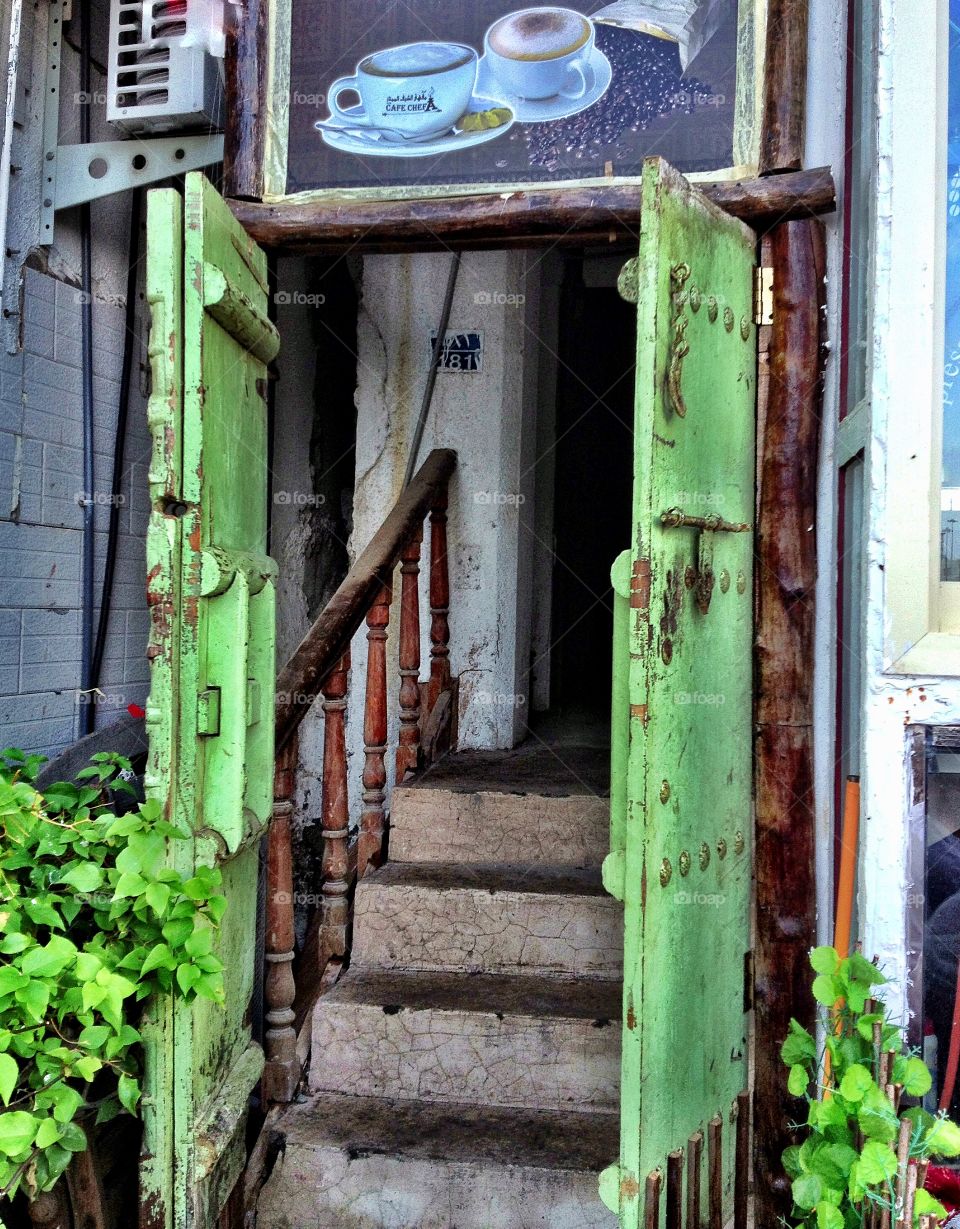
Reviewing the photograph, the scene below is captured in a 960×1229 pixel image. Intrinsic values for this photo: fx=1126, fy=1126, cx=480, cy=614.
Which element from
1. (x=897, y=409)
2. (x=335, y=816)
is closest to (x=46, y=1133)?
(x=335, y=816)

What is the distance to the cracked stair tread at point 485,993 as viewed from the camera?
10.2ft

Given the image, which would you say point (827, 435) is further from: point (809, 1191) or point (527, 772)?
point (527, 772)

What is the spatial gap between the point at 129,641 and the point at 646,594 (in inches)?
102

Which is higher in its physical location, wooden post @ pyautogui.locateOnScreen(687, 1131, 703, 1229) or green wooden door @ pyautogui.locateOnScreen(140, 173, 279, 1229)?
green wooden door @ pyautogui.locateOnScreen(140, 173, 279, 1229)

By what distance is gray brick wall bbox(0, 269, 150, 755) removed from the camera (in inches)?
138

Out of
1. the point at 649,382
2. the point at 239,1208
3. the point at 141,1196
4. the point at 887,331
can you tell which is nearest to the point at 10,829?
the point at 141,1196

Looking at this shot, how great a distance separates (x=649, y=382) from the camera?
218 centimetres

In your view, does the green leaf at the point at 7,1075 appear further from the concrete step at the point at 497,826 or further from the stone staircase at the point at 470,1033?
the concrete step at the point at 497,826

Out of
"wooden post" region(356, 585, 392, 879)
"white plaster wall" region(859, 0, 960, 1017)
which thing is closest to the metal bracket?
"wooden post" region(356, 585, 392, 879)

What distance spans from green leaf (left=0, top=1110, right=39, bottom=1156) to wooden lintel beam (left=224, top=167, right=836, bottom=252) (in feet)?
6.76

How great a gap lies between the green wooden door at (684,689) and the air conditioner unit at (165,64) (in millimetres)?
1893

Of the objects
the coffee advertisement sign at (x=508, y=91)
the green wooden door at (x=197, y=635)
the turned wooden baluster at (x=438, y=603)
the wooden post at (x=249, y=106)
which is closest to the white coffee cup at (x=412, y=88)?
the coffee advertisement sign at (x=508, y=91)

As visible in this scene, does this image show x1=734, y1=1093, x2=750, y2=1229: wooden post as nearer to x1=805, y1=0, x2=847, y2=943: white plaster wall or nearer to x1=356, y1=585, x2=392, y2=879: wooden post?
x1=805, y1=0, x2=847, y2=943: white plaster wall

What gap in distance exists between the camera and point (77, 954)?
6.59 feet
